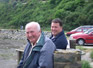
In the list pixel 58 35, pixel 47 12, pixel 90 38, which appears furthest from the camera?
pixel 47 12

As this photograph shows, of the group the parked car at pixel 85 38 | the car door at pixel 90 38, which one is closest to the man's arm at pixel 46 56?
the parked car at pixel 85 38

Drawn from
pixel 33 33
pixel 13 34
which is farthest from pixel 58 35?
pixel 13 34

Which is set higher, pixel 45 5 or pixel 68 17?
pixel 45 5

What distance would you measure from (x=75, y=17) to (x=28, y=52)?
38.7 meters

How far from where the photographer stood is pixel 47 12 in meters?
55.8

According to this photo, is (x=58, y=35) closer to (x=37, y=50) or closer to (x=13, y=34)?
(x=37, y=50)

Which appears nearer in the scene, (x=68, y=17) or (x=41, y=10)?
(x=68, y=17)

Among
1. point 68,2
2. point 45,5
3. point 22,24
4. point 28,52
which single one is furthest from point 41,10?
point 28,52

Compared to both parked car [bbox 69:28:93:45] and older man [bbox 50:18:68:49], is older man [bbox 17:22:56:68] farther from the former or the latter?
parked car [bbox 69:28:93:45]

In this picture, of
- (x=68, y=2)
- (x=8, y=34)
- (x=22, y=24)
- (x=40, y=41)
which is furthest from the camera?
(x=22, y=24)

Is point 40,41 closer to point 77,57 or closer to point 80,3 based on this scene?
point 77,57

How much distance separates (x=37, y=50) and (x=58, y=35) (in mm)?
1366

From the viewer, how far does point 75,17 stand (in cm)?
4206

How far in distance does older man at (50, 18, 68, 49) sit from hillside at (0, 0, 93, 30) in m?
35.4
